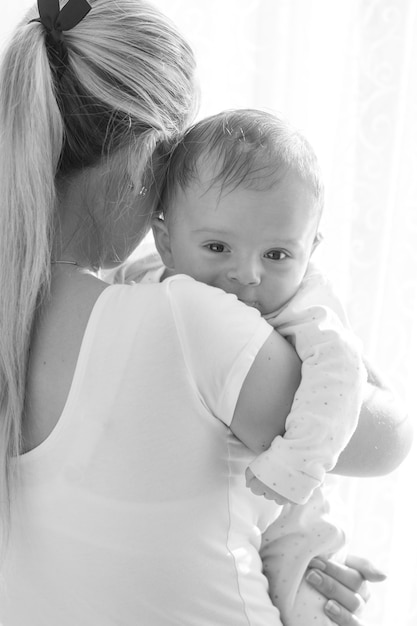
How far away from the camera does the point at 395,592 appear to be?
2.45 m

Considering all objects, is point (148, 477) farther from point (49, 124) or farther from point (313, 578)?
point (49, 124)

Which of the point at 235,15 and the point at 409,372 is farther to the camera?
the point at 409,372

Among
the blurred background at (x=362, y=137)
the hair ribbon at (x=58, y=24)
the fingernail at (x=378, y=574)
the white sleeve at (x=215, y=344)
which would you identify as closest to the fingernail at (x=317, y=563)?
the fingernail at (x=378, y=574)

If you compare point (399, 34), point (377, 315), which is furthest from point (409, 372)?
point (399, 34)

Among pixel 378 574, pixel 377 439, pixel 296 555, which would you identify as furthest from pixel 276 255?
pixel 378 574

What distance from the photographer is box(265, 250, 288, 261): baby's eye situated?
121 cm

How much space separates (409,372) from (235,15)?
1066mm

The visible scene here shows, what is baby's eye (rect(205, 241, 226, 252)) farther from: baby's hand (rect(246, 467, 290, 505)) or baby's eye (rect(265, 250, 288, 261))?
baby's hand (rect(246, 467, 290, 505))

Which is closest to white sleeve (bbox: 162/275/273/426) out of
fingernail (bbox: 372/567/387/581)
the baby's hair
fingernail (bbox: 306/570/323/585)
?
the baby's hair

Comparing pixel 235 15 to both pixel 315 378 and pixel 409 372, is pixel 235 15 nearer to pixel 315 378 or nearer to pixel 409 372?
pixel 409 372

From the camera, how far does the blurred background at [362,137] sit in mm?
2109

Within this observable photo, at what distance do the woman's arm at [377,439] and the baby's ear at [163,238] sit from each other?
0.36 m

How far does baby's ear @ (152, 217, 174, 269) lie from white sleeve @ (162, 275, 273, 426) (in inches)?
11.2

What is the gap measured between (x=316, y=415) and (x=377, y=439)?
0.21 m
